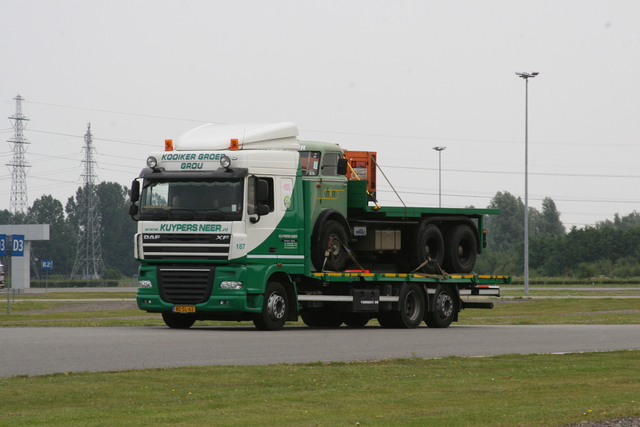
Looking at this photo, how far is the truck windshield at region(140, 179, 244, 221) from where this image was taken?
20.1 metres

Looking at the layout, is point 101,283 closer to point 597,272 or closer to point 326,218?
point 597,272

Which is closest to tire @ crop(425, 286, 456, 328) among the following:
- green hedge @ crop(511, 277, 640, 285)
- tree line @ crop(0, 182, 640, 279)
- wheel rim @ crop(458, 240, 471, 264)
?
wheel rim @ crop(458, 240, 471, 264)

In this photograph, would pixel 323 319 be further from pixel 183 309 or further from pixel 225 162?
pixel 225 162

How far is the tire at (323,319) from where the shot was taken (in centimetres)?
2483

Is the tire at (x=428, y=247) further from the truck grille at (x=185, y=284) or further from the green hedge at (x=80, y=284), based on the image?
the green hedge at (x=80, y=284)

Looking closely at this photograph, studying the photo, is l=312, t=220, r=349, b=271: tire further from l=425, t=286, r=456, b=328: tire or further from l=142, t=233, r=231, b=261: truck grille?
l=425, t=286, r=456, b=328: tire

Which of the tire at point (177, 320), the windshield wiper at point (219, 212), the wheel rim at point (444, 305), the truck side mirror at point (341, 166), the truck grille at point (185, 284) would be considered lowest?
the tire at point (177, 320)

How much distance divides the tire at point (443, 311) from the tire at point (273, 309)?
4.44 m

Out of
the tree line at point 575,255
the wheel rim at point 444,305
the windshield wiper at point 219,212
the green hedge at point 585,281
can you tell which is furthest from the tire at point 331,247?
the tree line at point 575,255

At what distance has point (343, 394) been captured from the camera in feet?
34.9

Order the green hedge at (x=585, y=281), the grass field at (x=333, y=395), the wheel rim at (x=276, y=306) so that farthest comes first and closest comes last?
the green hedge at (x=585, y=281), the wheel rim at (x=276, y=306), the grass field at (x=333, y=395)

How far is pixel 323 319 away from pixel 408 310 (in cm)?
225

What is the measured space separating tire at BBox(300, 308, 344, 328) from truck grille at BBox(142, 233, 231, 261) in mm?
5127

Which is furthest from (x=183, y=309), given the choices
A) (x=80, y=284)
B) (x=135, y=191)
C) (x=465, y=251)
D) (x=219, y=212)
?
(x=80, y=284)
